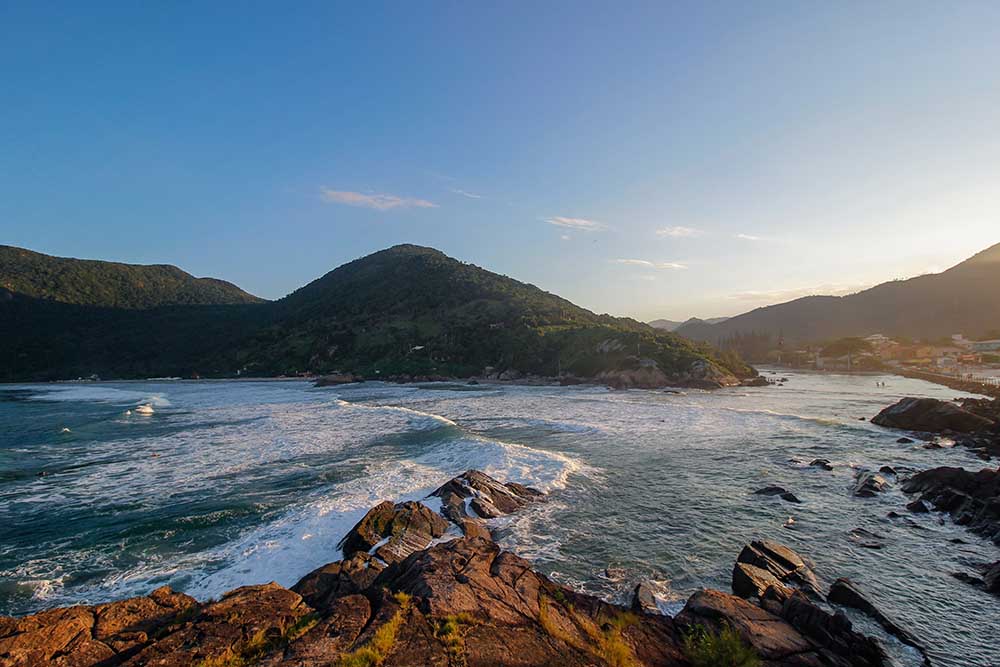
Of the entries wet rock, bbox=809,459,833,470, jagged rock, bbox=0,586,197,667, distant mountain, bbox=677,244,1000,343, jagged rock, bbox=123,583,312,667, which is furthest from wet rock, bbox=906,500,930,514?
distant mountain, bbox=677,244,1000,343

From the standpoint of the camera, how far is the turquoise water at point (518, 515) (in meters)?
11.3

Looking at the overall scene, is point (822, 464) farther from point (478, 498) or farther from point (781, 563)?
point (478, 498)

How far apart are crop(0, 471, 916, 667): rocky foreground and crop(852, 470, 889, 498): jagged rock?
9.57 meters

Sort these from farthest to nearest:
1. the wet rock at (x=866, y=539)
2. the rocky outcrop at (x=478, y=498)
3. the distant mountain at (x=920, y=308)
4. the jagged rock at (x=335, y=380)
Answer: the distant mountain at (x=920, y=308) < the jagged rock at (x=335, y=380) < the rocky outcrop at (x=478, y=498) < the wet rock at (x=866, y=539)

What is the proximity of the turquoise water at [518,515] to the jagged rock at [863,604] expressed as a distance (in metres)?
0.30

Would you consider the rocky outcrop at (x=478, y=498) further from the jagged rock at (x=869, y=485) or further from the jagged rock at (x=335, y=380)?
the jagged rock at (x=335, y=380)

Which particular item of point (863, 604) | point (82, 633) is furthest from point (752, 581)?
point (82, 633)

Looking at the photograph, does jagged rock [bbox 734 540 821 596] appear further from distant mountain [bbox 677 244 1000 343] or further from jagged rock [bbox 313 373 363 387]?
distant mountain [bbox 677 244 1000 343]

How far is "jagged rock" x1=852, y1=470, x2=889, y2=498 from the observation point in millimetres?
17828

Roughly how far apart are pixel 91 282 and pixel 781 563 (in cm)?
21182

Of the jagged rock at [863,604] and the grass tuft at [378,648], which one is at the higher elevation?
the grass tuft at [378,648]

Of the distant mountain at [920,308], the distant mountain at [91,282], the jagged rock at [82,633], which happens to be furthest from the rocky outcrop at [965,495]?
the distant mountain at [91,282]

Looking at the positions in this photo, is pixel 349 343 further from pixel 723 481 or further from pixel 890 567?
pixel 890 567

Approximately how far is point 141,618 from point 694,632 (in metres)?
10.3
